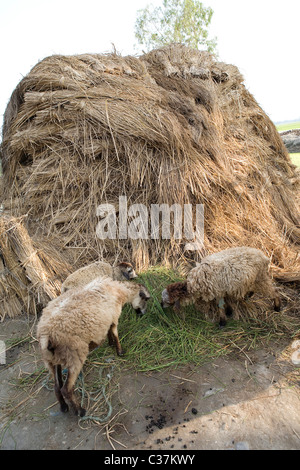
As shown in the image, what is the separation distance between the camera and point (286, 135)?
25.0m

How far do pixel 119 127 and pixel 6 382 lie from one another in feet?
14.7

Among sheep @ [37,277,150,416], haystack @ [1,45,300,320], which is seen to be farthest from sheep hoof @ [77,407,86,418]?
haystack @ [1,45,300,320]

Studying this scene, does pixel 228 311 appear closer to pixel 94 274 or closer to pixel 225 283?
pixel 225 283

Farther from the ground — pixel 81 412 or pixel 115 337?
pixel 115 337

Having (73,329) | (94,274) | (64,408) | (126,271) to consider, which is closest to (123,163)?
(126,271)

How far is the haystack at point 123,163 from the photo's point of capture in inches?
214

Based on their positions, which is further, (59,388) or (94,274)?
(94,274)

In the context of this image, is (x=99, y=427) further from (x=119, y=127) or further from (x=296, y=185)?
(x=296, y=185)

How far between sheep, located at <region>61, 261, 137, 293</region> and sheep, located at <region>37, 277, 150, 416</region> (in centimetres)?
→ 81

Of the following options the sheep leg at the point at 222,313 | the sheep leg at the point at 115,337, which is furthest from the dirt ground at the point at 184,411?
the sheep leg at the point at 222,313

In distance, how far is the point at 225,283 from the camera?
3891 mm

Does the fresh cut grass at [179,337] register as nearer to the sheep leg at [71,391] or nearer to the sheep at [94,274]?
the sheep at [94,274]

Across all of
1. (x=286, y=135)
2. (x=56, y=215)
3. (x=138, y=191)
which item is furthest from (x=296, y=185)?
(x=286, y=135)

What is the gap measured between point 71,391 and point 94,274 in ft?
6.03
